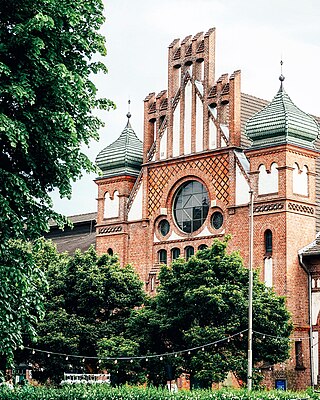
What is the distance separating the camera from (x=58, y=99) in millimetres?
23469

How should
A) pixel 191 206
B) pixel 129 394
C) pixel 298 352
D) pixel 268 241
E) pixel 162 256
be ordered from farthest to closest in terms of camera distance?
pixel 162 256 < pixel 191 206 < pixel 268 241 < pixel 298 352 < pixel 129 394

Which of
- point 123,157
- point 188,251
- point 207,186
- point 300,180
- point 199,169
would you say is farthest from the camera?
point 123,157

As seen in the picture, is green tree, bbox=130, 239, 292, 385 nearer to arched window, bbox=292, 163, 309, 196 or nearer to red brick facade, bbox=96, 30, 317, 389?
red brick facade, bbox=96, 30, 317, 389

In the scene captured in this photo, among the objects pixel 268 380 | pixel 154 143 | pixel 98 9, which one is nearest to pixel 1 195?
pixel 98 9

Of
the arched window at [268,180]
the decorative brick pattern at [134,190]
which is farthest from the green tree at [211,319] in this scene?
the decorative brick pattern at [134,190]

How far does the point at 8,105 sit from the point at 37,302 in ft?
16.7

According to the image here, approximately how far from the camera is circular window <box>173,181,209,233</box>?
162 feet

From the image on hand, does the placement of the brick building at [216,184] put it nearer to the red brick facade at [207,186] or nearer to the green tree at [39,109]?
the red brick facade at [207,186]

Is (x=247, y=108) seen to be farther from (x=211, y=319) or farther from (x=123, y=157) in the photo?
(x=211, y=319)

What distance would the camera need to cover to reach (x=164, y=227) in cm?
5147

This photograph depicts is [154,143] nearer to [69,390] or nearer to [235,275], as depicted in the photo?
[235,275]

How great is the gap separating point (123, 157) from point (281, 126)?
1158cm

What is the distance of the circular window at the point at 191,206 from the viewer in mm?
49406

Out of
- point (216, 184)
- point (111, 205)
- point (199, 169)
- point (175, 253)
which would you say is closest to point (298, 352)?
point (175, 253)
